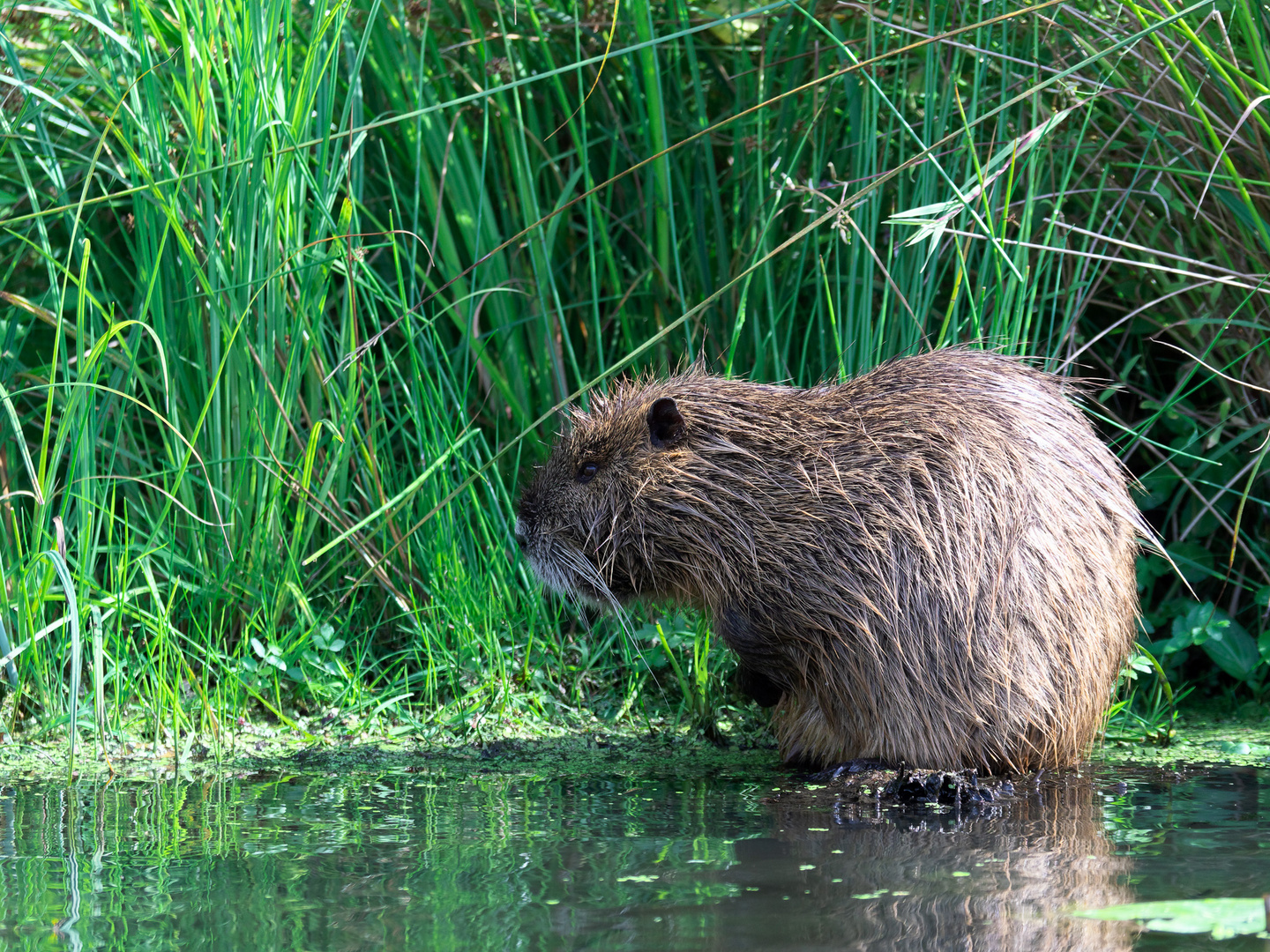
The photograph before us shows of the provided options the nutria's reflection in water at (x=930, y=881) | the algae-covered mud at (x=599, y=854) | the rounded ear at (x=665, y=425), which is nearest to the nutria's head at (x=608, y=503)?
the rounded ear at (x=665, y=425)

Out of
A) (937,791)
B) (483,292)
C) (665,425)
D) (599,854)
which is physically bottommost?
(937,791)

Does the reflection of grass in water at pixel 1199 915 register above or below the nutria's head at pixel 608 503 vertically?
below

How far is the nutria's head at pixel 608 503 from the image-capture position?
2.80 m

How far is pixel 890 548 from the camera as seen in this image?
257cm

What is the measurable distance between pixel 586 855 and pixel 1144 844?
0.89 meters

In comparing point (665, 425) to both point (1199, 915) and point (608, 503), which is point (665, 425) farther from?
point (1199, 915)

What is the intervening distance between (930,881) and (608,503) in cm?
121

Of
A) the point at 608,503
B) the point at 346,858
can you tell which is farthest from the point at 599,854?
the point at 608,503

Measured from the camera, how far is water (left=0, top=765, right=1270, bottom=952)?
166cm

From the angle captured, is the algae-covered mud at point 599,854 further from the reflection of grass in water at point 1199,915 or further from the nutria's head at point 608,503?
the nutria's head at point 608,503

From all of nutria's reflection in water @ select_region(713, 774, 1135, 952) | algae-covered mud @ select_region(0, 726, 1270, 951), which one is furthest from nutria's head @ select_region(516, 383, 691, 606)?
nutria's reflection in water @ select_region(713, 774, 1135, 952)

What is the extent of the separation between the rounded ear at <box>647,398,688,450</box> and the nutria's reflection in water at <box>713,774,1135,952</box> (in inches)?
32.7

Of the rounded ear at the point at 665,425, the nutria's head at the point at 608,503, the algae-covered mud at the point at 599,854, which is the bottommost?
the algae-covered mud at the point at 599,854

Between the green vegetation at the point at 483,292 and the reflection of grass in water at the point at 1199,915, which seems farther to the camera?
the green vegetation at the point at 483,292
